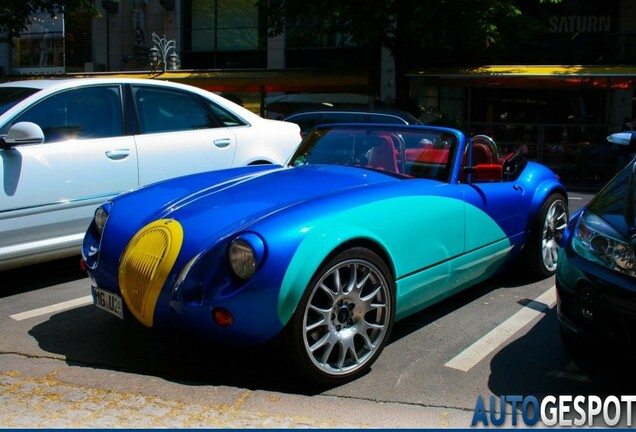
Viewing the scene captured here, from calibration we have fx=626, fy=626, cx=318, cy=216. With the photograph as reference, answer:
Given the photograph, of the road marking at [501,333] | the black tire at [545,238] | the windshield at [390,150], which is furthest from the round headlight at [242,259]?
the black tire at [545,238]

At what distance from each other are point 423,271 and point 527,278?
1966 millimetres

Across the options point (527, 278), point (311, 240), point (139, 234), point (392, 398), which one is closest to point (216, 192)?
point (139, 234)

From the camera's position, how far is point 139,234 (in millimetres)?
3432

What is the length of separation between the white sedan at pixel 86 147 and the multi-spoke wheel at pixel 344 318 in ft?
8.41

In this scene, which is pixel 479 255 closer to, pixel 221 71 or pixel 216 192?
pixel 216 192

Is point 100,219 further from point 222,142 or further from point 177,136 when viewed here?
point 222,142

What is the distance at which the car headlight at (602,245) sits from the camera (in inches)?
119

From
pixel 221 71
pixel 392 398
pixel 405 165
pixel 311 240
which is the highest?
pixel 221 71

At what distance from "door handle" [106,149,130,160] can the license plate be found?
5.64ft

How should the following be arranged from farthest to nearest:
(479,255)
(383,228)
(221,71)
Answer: (221,71), (479,255), (383,228)

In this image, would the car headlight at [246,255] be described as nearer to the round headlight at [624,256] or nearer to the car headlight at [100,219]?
the car headlight at [100,219]

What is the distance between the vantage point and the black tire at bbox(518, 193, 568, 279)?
197 inches

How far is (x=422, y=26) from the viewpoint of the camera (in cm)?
1683

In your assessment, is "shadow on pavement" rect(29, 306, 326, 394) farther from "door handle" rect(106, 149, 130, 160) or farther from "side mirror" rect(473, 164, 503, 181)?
"side mirror" rect(473, 164, 503, 181)
